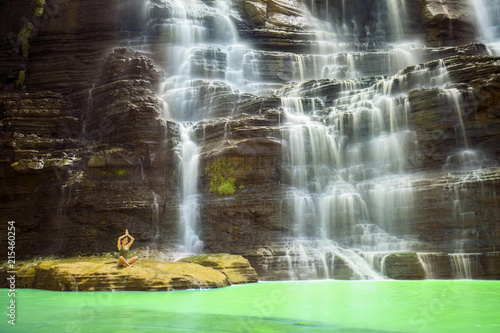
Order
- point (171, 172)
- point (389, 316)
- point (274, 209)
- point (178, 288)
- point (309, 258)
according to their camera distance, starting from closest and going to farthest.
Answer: point (389, 316) → point (178, 288) → point (309, 258) → point (274, 209) → point (171, 172)

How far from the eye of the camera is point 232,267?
597 inches

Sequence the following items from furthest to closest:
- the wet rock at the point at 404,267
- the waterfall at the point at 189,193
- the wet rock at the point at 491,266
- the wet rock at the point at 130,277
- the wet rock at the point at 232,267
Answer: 1. the waterfall at the point at 189,193
2. the wet rock at the point at 404,267
3. the wet rock at the point at 232,267
4. the wet rock at the point at 491,266
5. the wet rock at the point at 130,277

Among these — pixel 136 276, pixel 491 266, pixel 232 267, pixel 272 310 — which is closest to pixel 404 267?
pixel 491 266

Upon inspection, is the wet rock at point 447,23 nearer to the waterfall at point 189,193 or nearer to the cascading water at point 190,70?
the cascading water at point 190,70

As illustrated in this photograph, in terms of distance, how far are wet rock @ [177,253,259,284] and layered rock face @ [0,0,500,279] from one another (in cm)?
158

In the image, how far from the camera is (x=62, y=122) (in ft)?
77.3

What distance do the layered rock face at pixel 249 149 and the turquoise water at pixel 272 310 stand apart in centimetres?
459

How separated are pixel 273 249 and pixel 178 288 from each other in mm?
5770

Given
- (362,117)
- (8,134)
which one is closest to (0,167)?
(8,134)

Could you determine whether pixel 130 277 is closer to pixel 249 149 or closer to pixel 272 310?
pixel 272 310

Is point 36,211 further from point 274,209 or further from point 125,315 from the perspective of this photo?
point 125,315

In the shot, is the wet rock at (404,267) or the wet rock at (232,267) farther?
the wet rock at (404,267)

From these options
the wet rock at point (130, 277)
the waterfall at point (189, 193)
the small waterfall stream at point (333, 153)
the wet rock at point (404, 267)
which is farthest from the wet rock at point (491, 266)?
the waterfall at point (189, 193)

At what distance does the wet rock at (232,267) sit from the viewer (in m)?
14.9
